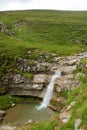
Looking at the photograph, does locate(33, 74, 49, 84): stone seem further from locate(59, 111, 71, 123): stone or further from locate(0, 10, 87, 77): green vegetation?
locate(59, 111, 71, 123): stone

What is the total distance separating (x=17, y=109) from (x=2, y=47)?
1391 inches

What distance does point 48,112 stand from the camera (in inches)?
2692

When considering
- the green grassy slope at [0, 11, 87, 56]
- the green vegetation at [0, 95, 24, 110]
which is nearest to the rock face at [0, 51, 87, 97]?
the green vegetation at [0, 95, 24, 110]

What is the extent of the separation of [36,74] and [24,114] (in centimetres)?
1925

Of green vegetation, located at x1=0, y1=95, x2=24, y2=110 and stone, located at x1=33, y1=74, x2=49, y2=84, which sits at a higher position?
stone, located at x1=33, y1=74, x2=49, y2=84

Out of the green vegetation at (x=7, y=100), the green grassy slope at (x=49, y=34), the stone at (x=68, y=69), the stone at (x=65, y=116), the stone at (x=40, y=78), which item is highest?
the stone at (x=65, y=116)

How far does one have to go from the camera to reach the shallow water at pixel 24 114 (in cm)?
6438

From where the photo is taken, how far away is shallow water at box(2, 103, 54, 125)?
64375 millimetres

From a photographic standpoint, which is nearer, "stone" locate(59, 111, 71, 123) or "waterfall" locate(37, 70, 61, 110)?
"stone" locate(59, 111, 71, 123)

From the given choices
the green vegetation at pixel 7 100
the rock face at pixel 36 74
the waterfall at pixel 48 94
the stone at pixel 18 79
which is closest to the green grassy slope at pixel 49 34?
the rock face at pixel 36 74

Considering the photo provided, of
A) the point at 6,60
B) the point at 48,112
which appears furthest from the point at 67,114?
the point at 6,60

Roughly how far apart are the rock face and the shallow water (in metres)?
6.49

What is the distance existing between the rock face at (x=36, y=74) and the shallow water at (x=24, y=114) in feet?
21.3

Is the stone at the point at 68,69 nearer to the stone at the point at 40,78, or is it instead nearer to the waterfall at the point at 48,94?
the waterfall at the point at 48,94
